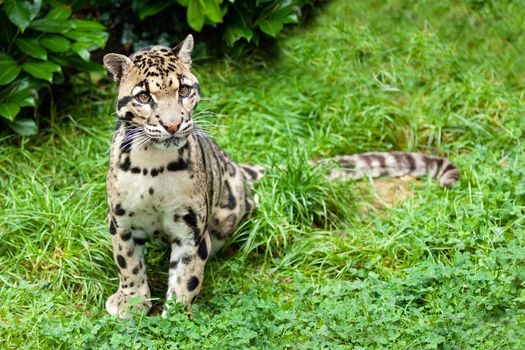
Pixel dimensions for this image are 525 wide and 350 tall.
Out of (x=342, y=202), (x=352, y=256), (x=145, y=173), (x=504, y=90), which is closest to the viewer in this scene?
(x=145, y=173)

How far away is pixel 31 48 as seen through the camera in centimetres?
706

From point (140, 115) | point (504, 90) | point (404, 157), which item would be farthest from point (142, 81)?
point (504, 90)

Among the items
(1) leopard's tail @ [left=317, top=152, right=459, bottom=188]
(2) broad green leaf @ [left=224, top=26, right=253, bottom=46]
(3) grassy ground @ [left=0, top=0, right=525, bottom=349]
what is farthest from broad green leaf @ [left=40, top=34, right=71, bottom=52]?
(1) leopard's tail @ [left=317, top=152, right=459, bottom=188]

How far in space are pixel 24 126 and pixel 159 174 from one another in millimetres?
2467

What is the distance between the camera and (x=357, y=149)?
730 cm

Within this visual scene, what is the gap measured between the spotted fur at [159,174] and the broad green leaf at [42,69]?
181 cm

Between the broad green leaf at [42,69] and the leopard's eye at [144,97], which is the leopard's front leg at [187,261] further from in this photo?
the broad green leaf at [42,69]

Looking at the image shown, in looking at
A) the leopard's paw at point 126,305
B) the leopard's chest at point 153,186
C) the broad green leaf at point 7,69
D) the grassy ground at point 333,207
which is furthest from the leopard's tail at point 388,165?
the broad green leaf at point 7,69

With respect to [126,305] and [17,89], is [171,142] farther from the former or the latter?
[17,89]

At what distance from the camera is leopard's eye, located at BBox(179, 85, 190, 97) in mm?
4941

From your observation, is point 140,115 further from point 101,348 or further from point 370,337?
point 370,337

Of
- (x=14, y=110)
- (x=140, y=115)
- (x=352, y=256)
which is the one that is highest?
(x=140, y=115)

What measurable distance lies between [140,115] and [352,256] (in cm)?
187

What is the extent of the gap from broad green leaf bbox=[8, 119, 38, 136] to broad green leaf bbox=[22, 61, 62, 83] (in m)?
0.40
